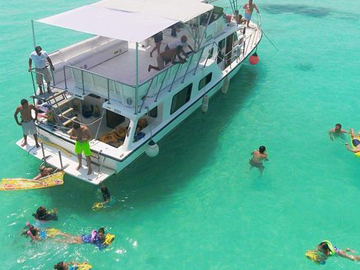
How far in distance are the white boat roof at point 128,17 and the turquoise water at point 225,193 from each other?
15.2 ft

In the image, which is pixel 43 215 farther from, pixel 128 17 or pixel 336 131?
pixel 336 131

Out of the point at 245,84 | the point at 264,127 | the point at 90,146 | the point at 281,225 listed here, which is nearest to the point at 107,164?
the point at 90,146

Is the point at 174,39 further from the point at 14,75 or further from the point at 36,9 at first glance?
the point at 36,9

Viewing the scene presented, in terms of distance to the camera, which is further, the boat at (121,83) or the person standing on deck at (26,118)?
the boat at (121,83)

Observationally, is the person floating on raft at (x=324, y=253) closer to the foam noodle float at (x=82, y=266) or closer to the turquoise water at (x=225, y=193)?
the turquoise water at (x=225, y=193)

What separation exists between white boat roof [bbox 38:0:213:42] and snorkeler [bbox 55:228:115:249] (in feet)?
17.4

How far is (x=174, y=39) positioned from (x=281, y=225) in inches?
318

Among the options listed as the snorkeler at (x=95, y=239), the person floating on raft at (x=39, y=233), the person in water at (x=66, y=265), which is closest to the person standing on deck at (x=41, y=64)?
the person floating on raft at (x=39, y=233)

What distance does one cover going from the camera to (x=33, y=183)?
9.99 meters

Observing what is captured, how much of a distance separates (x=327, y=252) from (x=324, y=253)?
0.09 m

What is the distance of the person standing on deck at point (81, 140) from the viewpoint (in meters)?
9.60

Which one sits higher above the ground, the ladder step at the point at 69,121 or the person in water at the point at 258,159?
the ladder step at the point at 69,121

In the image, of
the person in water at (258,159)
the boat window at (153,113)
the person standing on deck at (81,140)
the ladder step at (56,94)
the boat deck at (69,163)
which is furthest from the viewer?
the person in water at (258,159)

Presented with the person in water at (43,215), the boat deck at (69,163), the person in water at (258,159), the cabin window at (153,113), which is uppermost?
the cabin window at (153,113)
